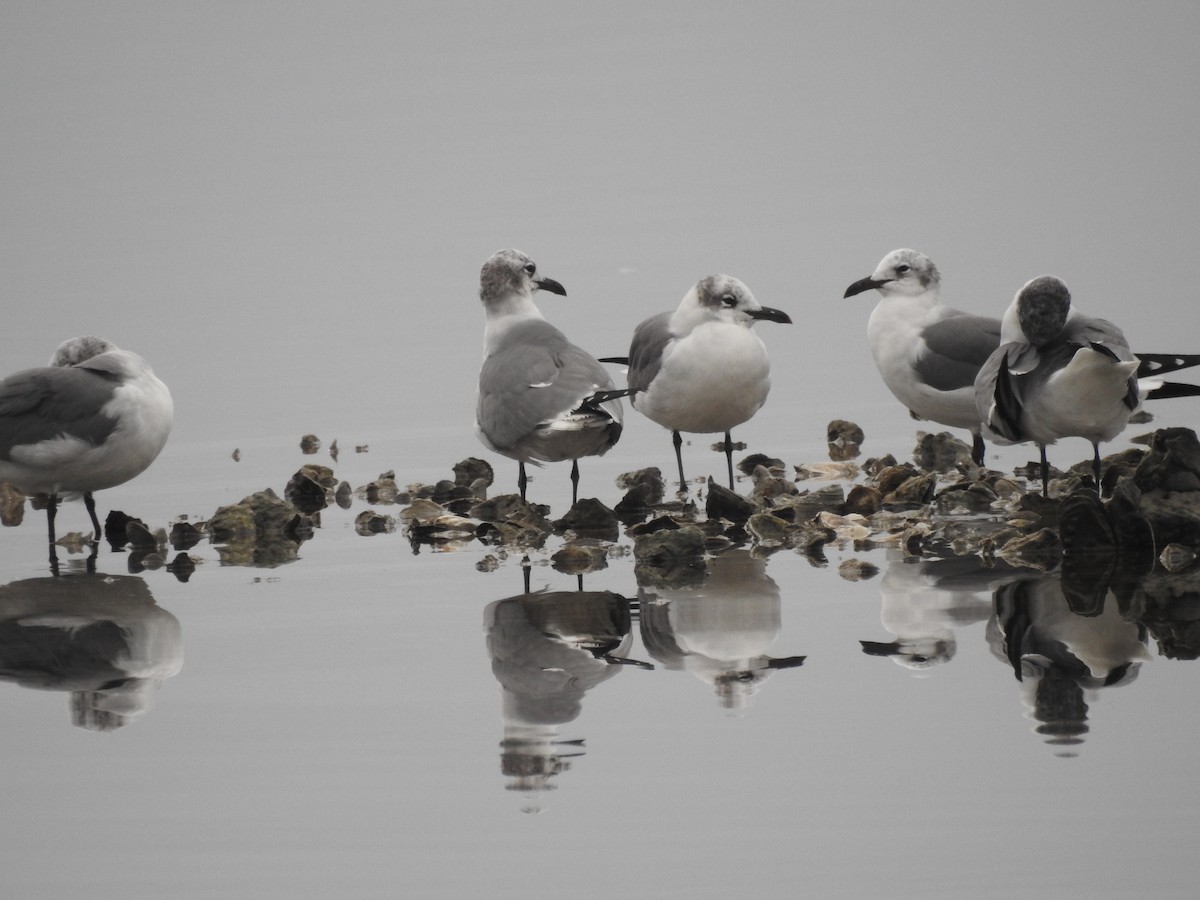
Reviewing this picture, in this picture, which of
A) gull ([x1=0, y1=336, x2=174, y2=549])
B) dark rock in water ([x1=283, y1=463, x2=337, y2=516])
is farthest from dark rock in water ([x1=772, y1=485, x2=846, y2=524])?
gull ([x1=0, y1=336, x2=174, y2=549])

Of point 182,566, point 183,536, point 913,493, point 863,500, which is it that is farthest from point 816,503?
point 183,536

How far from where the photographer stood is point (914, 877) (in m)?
3.89

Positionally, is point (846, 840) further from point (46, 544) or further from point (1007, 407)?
point (46, 544)

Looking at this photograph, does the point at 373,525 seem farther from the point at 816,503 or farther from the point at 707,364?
the point at 816,503

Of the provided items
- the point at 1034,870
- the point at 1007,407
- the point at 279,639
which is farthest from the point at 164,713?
the point at 1007,407

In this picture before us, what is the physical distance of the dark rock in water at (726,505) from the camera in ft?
25.7

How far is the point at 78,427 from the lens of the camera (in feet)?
26.1

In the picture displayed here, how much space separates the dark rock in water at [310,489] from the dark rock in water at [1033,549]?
398cm

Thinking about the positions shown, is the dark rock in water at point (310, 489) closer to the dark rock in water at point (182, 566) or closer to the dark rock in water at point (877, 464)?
the dark rock in water at point (182, 566)

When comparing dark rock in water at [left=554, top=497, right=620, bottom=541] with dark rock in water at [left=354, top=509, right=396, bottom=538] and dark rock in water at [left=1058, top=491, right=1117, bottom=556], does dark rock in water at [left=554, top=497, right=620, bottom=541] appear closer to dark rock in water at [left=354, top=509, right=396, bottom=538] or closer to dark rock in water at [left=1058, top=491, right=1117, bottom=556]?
dark rock in water at [left=354, top=509, right=396, bottom=538]

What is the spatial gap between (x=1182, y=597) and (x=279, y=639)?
3.35 meters

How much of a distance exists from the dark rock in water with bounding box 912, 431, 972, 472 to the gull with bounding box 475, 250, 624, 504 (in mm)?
2226

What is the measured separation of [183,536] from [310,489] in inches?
47.7

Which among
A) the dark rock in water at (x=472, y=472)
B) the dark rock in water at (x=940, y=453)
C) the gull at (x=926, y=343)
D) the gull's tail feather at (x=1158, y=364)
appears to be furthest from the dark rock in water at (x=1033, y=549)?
the dark rock in water at (x=472, y=472)
